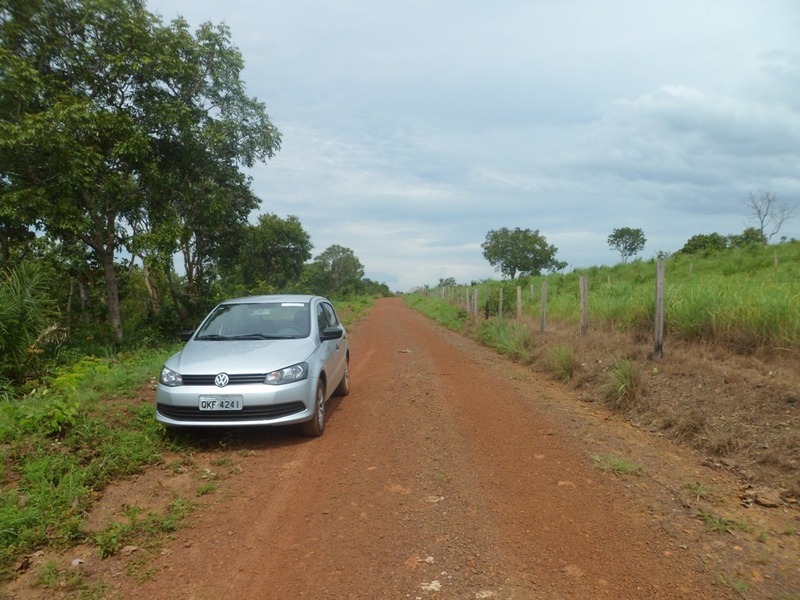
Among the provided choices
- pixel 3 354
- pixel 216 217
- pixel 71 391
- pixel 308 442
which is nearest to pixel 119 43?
pixel 216 217

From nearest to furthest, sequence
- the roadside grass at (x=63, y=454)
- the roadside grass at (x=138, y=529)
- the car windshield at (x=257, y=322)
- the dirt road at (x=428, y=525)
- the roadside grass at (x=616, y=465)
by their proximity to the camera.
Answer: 1. the dirt road at (x=428, y=525)
2. the roadside grass at (x=138, y=529)
3. the roadside grass at (x=63, y=454)
4. the roadside grass at (x=616, y=465)
5. the car windshield at (x=257, y=322)

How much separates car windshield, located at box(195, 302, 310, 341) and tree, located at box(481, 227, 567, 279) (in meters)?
51.7

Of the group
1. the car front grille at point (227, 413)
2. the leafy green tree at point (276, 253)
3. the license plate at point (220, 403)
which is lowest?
the car front grille at point (227, 413)

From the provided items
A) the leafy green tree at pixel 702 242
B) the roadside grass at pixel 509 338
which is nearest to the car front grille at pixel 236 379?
the roadside grass at pixel 509 338

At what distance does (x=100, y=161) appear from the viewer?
980cm

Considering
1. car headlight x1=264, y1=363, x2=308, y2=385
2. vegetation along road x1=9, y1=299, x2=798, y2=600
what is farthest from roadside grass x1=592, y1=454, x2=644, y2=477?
car headlight x1=264, y1=363, x2=308, y2=385

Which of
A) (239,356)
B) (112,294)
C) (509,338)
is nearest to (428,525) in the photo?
(239,356)

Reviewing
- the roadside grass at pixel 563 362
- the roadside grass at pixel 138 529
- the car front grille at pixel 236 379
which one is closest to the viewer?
the roadside grass at pixel 138 529

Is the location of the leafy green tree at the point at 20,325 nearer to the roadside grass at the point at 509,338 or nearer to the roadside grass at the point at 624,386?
the roadside grass at the point at 624,386

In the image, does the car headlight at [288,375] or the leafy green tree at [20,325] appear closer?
the car headlight at [288,375]

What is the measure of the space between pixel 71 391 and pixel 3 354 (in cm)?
164

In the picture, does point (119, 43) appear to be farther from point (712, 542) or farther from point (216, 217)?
A: point (712, 542)

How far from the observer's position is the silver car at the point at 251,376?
4.89m

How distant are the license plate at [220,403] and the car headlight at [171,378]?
0.36 m
